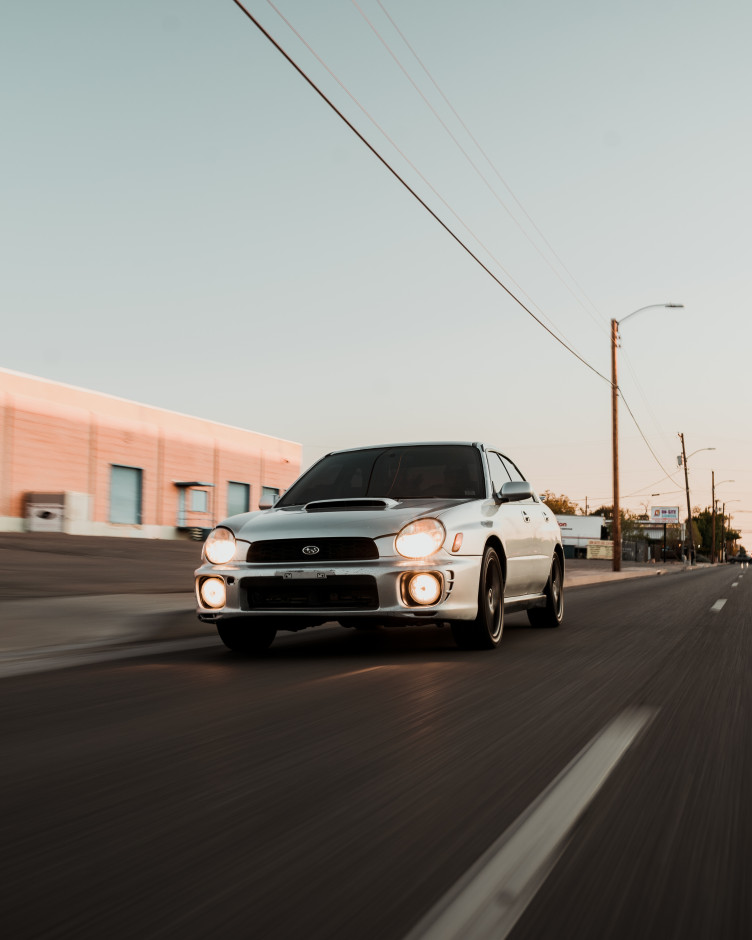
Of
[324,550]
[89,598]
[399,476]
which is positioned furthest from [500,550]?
[89,598]

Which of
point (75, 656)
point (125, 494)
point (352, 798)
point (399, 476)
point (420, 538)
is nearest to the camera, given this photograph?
point (352, 798)

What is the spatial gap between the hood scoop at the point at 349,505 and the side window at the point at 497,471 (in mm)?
1347

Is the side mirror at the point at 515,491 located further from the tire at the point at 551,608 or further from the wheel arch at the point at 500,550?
the tire at the point at 551,608

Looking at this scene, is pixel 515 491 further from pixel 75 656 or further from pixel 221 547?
pixel 75 656

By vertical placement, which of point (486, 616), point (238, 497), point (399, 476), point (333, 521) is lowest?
point (486, 616)

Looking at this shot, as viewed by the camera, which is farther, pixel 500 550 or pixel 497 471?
pixel 497 471

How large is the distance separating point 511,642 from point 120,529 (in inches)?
1281

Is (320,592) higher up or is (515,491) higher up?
(515,491)

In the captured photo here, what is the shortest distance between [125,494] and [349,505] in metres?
34.8

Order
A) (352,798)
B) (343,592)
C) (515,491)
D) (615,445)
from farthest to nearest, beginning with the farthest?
(615,445) → (515,491) → (343,592) → (352,798)

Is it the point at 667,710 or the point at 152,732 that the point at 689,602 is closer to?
the point at 667,710

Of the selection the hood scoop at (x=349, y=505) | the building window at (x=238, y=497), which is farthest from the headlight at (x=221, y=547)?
the building window at (x=238, y=497)

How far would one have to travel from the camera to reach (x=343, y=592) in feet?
25.3

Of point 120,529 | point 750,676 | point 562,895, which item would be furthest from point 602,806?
point 120,529
